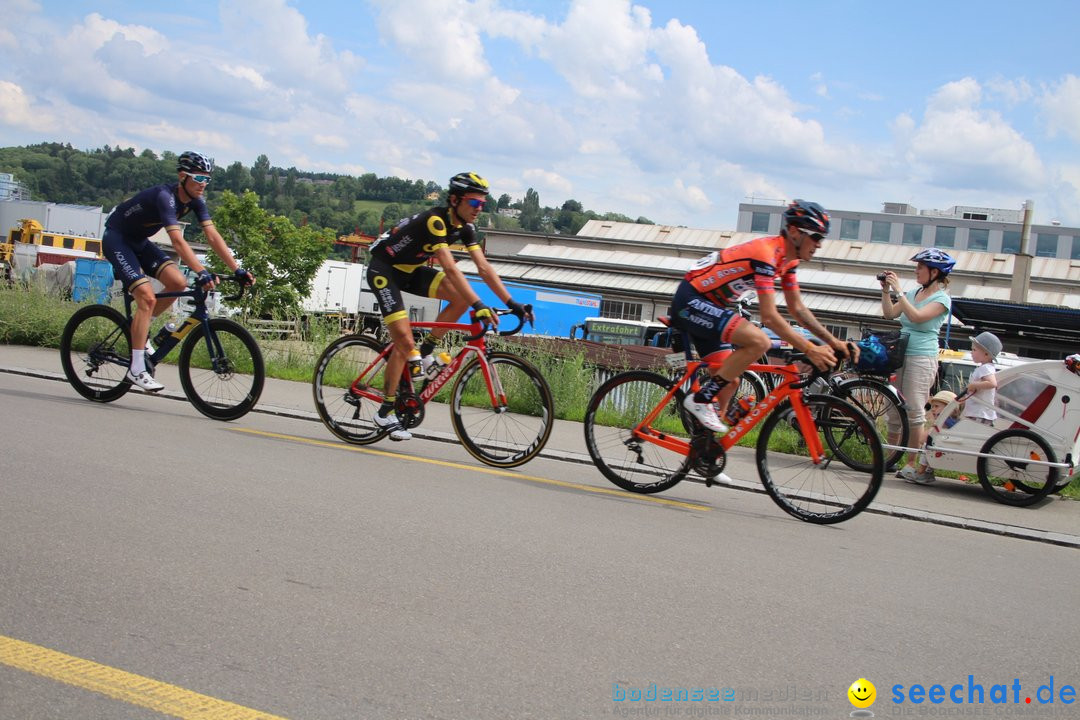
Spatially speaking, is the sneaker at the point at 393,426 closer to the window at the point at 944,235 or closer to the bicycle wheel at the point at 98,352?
the bicycle wheel at the point at 98,352

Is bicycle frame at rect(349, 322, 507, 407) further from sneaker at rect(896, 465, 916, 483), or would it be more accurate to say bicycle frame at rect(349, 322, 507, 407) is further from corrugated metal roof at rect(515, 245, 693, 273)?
corrugated metal roof at rect(515, 245, 693, 273)

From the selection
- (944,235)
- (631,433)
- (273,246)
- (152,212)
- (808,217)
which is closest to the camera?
(808,217)

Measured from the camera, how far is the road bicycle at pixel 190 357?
8.84 m

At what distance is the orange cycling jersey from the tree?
64754 mm

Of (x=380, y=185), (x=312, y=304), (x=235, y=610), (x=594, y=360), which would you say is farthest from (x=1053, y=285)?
(x=380, y=185)

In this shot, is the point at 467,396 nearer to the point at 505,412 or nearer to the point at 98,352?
the point at 505,412

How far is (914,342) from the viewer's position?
32.0 feet

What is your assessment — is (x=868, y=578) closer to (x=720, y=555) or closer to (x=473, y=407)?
(x=720, y=555)

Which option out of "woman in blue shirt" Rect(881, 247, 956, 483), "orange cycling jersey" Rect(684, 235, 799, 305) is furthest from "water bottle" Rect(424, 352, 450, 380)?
"woman in blue shirt" Rect(881, 247, 956, 483)

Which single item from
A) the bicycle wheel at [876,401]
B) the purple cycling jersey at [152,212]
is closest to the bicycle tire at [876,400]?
the bicycle wheel at [876,401]

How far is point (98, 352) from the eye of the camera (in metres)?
9.44

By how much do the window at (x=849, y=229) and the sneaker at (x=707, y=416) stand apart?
10384 centimetres

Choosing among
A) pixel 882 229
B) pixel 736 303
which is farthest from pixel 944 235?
pixel 736 303

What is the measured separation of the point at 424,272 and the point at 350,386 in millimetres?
1198
